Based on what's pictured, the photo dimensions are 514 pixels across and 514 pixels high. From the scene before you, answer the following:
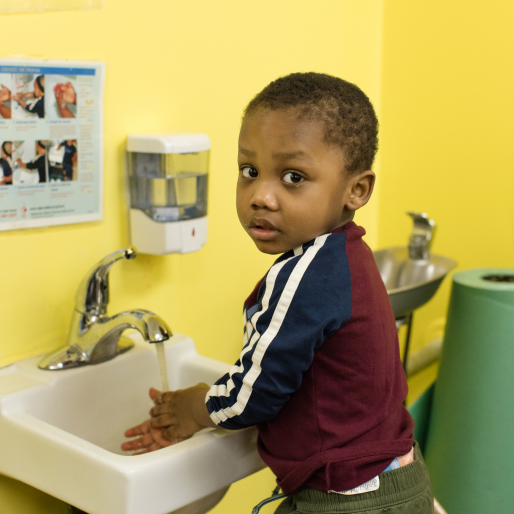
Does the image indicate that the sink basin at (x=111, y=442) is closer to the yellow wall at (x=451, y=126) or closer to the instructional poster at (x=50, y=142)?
the instructional poster at (x=50, y=142)

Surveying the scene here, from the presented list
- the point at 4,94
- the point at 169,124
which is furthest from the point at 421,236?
the point at 4,94

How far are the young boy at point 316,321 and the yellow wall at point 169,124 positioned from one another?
40 cm

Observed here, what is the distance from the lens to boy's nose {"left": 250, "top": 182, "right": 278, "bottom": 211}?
0.84m

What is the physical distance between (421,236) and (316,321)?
105 centimetres

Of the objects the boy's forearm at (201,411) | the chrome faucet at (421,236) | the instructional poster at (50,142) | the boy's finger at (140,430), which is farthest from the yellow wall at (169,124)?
the chrome faucet at (421,236)

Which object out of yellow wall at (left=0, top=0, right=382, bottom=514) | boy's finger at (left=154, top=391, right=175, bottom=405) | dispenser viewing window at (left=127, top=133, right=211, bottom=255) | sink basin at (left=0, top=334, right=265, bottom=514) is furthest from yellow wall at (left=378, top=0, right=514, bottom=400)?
boy's finger at (left=154, top=391, right=175, bottom=405)

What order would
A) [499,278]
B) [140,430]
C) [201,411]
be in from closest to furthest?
[201,411] → [140,430] → [499,278]

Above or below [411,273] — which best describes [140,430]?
below

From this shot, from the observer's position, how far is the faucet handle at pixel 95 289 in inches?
43.1

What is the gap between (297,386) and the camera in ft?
2.72

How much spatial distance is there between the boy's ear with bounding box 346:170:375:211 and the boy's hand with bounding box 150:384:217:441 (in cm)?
35

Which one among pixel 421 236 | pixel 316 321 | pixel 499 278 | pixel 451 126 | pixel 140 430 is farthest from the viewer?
pixel 451 126

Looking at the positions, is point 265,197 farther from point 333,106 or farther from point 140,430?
point 140,430

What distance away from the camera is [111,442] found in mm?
1153
